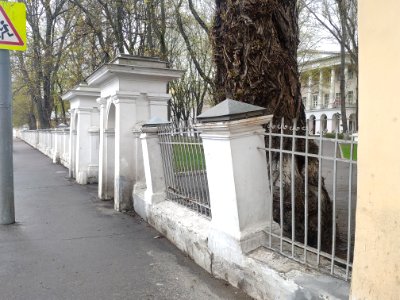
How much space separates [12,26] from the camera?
251 inches

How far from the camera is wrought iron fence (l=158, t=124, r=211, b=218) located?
491 cm

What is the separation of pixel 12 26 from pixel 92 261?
4.10 meters

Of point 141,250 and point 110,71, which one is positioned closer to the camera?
point 141,250

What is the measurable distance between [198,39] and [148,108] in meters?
17.0

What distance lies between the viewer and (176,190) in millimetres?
5879

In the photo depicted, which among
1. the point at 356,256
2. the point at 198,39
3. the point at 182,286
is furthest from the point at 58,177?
the point at 198,39

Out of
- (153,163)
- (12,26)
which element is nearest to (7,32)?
(12,26)

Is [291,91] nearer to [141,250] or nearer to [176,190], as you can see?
[176,190]

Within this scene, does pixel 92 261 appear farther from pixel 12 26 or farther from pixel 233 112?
pixel 12 26

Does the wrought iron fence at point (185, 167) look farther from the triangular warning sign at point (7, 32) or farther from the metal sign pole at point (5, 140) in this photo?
the triangular warning sign at point (7, 32)

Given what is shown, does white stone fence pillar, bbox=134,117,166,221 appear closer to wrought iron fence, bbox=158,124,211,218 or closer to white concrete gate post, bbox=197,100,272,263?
wrought iron fence, bbox=158,124,211,218

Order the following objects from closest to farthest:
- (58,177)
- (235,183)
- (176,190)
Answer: (235,183) → (176,190) → (58,177)

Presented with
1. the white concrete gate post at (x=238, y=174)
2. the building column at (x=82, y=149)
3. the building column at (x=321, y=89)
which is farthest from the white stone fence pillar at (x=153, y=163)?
the building column at (x=321, y=89)

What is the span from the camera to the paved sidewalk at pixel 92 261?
3.91 metres
